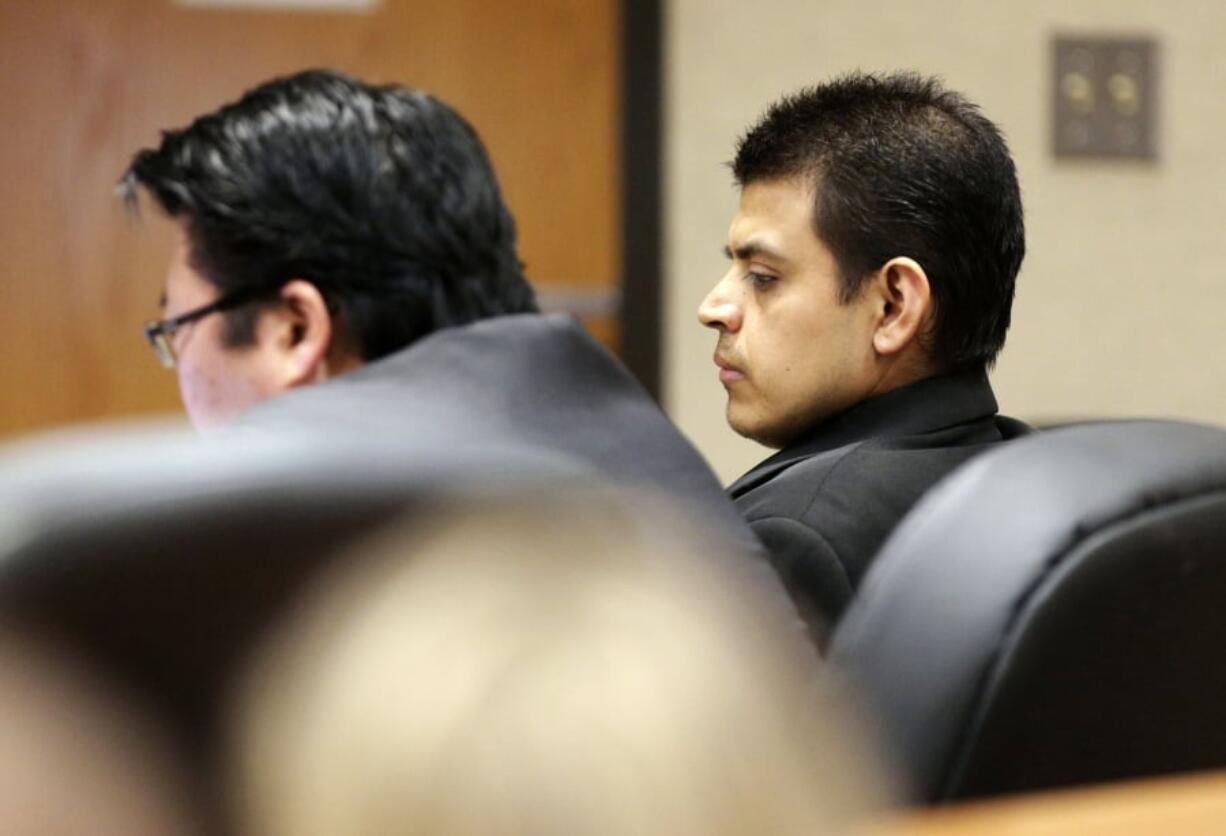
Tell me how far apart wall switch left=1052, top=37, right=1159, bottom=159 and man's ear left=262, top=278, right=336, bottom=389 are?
1664 mm

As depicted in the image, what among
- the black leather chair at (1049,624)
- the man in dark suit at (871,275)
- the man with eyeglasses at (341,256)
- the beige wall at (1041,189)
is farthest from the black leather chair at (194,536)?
the beige wall at (1041,189)

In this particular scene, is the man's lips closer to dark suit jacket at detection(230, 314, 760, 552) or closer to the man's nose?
the man's nose

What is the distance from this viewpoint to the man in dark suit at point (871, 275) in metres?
1.36

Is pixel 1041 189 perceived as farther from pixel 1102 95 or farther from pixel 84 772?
pixel 84 772

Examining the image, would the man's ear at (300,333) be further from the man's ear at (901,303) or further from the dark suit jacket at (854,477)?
the man's ear at (901,303)

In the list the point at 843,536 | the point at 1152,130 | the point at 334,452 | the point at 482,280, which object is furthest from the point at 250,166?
the point at 1152,130

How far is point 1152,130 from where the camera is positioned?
8.24 ft

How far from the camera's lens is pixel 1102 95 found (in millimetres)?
2488

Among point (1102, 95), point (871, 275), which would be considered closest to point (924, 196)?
point (871, 275)

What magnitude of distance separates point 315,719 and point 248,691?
0.9 inches

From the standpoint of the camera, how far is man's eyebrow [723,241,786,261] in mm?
1411

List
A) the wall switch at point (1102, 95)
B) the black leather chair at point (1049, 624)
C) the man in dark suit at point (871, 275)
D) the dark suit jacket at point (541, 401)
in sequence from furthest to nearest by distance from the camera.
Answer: the wall switch at point (1102, 95), the man in dark suit at point (871, 275), the dark suit jacket at point (541, 401), the black leather chair at point (1049, 624)

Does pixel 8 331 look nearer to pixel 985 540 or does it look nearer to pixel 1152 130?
pixel 1152 130

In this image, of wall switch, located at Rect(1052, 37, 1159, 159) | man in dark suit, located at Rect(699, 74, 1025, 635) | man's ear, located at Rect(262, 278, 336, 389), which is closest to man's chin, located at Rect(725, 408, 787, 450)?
man in dark suit, located at Rect(699, 74, 1025, 635)
